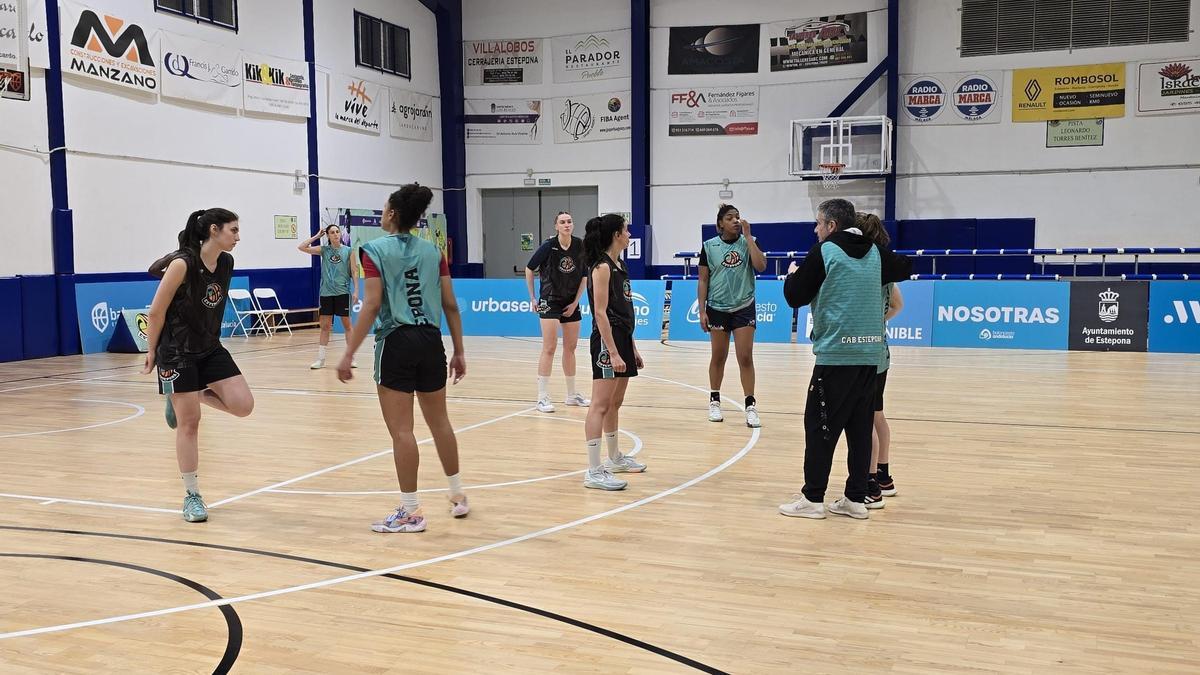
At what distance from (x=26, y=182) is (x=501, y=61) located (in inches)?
518

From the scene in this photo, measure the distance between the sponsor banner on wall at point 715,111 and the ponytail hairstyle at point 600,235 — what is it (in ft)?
59.3

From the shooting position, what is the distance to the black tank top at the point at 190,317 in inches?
230

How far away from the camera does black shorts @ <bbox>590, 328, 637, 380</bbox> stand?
6609mm

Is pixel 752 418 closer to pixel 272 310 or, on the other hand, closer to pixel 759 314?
pixel 759 314

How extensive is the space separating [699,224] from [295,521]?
19.5 m

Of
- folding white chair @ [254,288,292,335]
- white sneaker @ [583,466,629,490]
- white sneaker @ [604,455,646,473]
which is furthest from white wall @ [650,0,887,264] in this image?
white sneaker @ [583,466,629,490]

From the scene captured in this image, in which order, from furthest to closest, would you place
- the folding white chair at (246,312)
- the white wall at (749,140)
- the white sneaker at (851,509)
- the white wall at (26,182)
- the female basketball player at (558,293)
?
the white wall at (749,140) < the folding white chair at (246,312) < the white wall at (26,182) < the female basketball player at (558,293) < the white sneaker at (851,509)

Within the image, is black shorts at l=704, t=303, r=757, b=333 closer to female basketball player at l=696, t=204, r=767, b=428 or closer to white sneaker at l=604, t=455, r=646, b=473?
female basketball player at l=696, t=204, r=767, b=428

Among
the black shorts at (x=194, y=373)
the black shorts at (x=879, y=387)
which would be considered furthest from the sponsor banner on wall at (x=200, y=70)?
the black shorts at (x=879, y=387)

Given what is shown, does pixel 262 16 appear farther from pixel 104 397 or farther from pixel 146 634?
pixel 146 634

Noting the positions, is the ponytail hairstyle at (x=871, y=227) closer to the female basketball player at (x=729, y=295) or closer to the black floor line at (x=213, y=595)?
the female basketball player at (x=729, y=295)

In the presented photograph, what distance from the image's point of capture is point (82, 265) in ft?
53.3

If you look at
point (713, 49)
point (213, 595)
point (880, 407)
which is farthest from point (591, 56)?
point (213, 595)

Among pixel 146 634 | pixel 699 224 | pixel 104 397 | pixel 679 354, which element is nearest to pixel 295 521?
pixel 146 634
